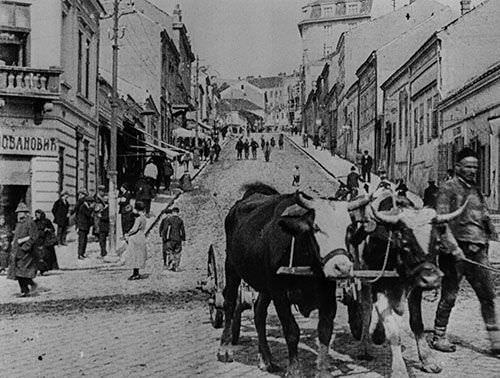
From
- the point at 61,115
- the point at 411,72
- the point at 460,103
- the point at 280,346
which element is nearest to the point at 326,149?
the point at 411,72

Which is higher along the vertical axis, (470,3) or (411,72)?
(470,3)

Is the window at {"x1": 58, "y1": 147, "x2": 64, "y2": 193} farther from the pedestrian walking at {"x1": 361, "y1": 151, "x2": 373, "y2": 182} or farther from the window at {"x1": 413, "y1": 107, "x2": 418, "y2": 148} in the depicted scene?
the window at {"x1": 413, "y1": 107, "x2": 418, "y2": 148}

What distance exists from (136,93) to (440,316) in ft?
79.8

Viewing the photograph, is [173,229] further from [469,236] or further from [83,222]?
[469,236]

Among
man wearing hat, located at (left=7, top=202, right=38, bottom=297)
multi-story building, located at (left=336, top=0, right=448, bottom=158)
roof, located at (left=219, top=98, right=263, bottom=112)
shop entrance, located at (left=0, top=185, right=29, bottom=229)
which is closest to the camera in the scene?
man wearing hat, located at (left=7, top=202, right=38, bottom=297)

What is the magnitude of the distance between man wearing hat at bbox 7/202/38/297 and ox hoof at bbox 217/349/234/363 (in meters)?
5.91

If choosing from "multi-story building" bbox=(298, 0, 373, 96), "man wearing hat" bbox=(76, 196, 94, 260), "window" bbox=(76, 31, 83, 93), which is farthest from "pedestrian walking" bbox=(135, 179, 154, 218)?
"multi-story building" bbox=(298, 0, 373, 96)

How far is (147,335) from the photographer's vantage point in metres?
8.62

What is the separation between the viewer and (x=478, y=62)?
27.1 meters

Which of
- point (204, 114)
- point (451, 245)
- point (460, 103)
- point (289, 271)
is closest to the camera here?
point (289, 271)

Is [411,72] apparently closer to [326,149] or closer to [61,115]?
[326,149]

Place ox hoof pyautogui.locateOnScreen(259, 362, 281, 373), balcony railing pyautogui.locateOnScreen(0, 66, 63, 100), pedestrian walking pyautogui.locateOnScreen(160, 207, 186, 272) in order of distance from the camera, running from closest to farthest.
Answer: ox hoof pyautogui.locateOnScreen(259, 362, 281, 373)
pedestrian walking pyautogui.locateOnScreen(160, 207, 186, 272)
balcony railing pyautogui.locateOnScreen(0, 66, 63, 100)

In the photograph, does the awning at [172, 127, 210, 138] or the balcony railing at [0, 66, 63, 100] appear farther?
the awning at [172, 127, 210, 138]

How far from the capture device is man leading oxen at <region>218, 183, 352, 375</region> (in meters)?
6.08
